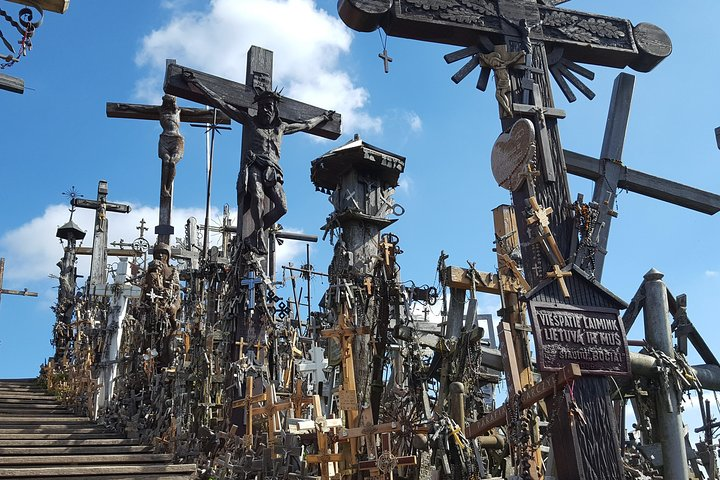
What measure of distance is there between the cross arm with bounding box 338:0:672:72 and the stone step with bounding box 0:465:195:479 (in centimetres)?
548

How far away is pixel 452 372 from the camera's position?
24.7ft

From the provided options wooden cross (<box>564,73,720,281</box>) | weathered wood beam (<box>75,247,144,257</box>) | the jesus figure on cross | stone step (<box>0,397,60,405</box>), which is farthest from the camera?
weathered wood beam (<box>75,247,144,257</box>)

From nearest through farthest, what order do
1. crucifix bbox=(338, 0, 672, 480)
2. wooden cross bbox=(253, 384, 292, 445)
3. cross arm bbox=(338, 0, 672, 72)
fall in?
crucifix bbox=(338, 0, 672, 480) → cross arm bbox=(338, 0, 672, 72) → wooden cross bbox=(253, 384, 292, 445)

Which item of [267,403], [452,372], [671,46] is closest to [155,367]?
[267,403]

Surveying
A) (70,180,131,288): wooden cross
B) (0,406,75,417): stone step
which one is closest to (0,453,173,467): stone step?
(0,406,75,417): stone step

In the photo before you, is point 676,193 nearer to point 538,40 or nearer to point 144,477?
point 538,40

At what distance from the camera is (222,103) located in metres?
10.6

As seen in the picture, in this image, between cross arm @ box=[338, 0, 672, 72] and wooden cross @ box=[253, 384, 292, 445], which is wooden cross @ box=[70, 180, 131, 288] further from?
cross arm @ box=[338, 0, 672, 72]

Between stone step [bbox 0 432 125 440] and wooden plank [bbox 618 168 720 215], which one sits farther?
stone step [bbox 0 432 125 440]

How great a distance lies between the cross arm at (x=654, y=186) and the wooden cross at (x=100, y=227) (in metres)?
16.3

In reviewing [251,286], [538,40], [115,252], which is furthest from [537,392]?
[115,252]

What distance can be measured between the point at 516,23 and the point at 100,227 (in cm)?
1722

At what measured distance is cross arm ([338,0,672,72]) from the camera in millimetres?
7141

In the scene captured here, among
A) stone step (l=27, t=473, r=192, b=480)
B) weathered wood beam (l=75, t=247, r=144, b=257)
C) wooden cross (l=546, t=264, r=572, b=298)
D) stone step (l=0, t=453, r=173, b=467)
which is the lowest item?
stone step (l=27, t=473, r=192, b=480)
